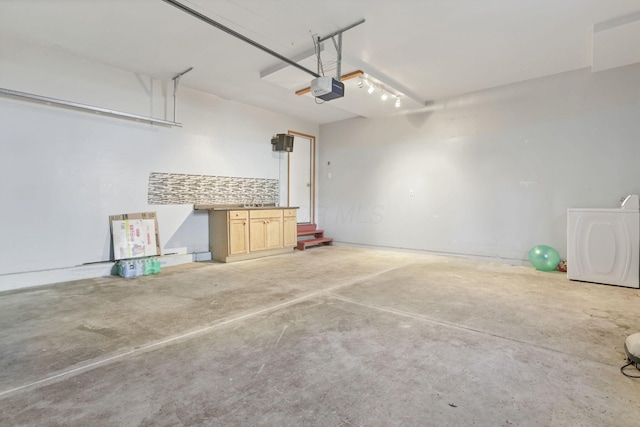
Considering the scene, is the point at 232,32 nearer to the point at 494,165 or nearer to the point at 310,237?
the point at 494,165

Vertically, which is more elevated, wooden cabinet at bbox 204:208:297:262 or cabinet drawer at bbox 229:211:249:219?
cabinet drawer at bbox 229:211:249:219

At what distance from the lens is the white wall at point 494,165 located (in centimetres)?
429

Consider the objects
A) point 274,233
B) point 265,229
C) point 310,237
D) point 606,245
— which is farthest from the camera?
point 310,237

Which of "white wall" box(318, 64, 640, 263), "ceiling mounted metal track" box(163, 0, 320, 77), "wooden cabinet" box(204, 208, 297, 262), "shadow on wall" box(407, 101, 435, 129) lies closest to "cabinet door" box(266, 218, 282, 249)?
"wooden cabinet" box(204, 208, 297, 262)

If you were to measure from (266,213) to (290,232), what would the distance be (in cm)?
74

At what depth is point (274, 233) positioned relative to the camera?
19.6 feet

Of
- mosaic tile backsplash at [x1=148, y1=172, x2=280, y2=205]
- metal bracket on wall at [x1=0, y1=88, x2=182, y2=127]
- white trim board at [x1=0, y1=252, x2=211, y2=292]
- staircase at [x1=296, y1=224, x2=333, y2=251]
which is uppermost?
metal bracket on wall at [x1=0, y1=88, x2=182, y2=127]

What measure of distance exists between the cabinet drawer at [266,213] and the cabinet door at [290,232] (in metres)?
0.23

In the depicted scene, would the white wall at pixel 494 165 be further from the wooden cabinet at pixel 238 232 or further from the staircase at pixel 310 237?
the wooden cabinet at pixel 238 232

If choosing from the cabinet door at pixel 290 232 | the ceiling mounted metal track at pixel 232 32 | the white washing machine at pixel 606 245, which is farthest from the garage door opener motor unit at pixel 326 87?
the white washing machine at pixel 606 245

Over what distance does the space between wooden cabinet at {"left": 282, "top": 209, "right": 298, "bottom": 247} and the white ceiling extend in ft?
7.97

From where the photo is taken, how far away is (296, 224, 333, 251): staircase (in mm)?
6762

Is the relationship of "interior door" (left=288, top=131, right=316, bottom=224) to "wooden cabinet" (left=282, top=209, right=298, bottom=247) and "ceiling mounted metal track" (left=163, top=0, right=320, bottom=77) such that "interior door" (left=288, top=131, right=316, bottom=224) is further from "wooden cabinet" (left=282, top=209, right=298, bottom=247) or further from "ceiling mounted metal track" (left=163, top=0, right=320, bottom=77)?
"ceiling mounted metal track" (left=163, top=0, right=320, bottom=77)

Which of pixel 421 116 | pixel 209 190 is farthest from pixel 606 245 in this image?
pixel 209 190
